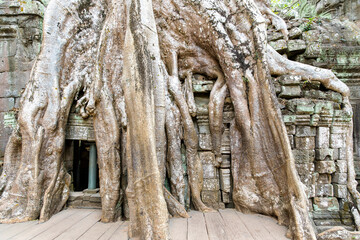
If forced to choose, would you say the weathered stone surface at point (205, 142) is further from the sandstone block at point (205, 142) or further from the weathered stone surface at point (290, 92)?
the weathered stone surface at point (290, 92)

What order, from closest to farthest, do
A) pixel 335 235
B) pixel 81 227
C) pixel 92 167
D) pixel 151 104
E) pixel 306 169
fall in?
pixel 335 235
pixel 151 104
pixel 81 227
pixel 306 169
pixel 92 167

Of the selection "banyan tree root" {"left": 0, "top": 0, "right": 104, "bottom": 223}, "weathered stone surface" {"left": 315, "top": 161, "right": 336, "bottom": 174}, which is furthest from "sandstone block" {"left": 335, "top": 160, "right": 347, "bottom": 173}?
"banyan tree root" {"left": 0, "top": 0, "right": 104, "bottom": 223}

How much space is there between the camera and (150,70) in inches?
81.2

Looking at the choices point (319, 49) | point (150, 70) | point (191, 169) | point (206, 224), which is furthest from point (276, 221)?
point (319, 49)

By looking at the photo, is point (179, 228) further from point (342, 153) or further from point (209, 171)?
point (342, 153)

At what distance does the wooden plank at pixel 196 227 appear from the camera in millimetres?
1870

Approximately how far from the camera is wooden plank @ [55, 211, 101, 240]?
75.9 inches

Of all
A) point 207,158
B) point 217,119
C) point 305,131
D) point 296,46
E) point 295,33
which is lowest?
point 207,158

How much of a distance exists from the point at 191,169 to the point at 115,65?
1.63 metres

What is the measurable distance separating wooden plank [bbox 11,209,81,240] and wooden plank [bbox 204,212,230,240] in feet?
5.32

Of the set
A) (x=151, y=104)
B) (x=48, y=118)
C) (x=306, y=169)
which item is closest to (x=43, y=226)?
(x=48, y=118)

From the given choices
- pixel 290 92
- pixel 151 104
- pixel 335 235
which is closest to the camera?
pixel 335 235

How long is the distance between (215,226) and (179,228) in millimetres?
368

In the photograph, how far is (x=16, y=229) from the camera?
6.81 ft
